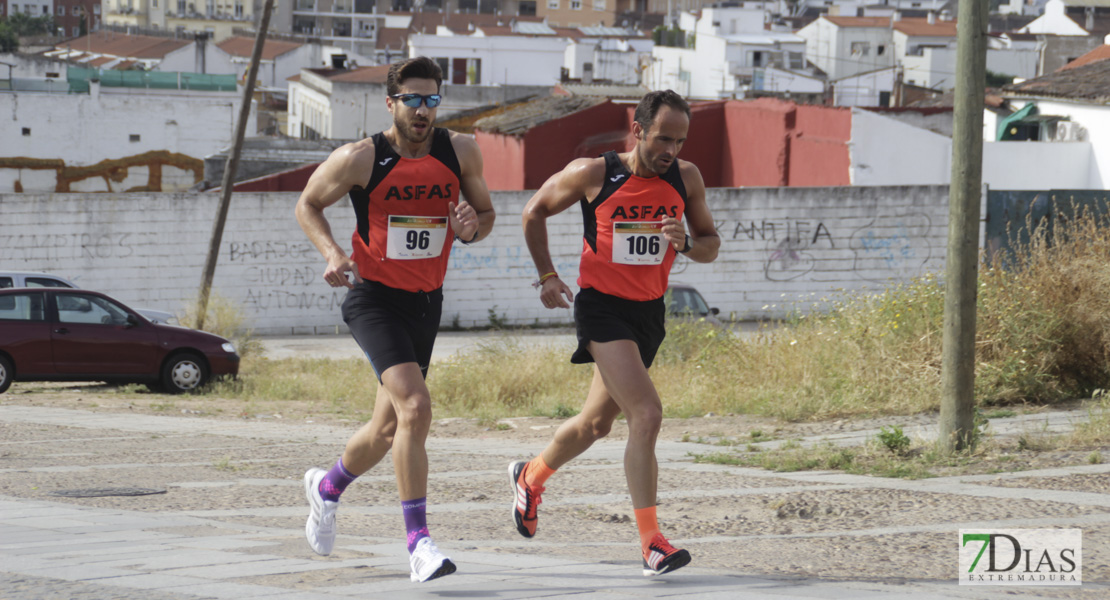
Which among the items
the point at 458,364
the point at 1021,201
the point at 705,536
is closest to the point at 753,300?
the point at 1021,201

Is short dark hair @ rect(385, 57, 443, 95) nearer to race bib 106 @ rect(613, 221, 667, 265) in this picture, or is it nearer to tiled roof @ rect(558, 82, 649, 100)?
race bib 106 @ rect(613, 221, 667, 265)

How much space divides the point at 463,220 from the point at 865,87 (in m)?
61.7

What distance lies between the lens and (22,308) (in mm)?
15148

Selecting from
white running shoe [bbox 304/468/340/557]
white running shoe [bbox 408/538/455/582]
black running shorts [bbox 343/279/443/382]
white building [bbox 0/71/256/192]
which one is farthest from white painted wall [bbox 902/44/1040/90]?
white running shoe [bbox 408/538/455/582]

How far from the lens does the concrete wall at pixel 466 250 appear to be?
2330 centimetres

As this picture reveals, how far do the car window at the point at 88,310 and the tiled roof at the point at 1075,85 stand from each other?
23.4 metres

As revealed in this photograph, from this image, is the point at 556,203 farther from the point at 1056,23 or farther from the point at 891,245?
the point at 1056,23

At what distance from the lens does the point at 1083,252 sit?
10234mm

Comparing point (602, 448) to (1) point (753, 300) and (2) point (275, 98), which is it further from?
(2) point (275, 98)

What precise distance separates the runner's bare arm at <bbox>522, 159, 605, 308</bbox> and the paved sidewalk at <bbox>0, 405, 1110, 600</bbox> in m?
1.17

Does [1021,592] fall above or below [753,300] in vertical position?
above

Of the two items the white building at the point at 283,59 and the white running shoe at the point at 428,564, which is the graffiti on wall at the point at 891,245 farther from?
the white building at the point at 283,59

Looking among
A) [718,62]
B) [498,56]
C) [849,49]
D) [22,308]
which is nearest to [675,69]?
[718,62]

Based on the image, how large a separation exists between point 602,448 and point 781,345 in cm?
296
